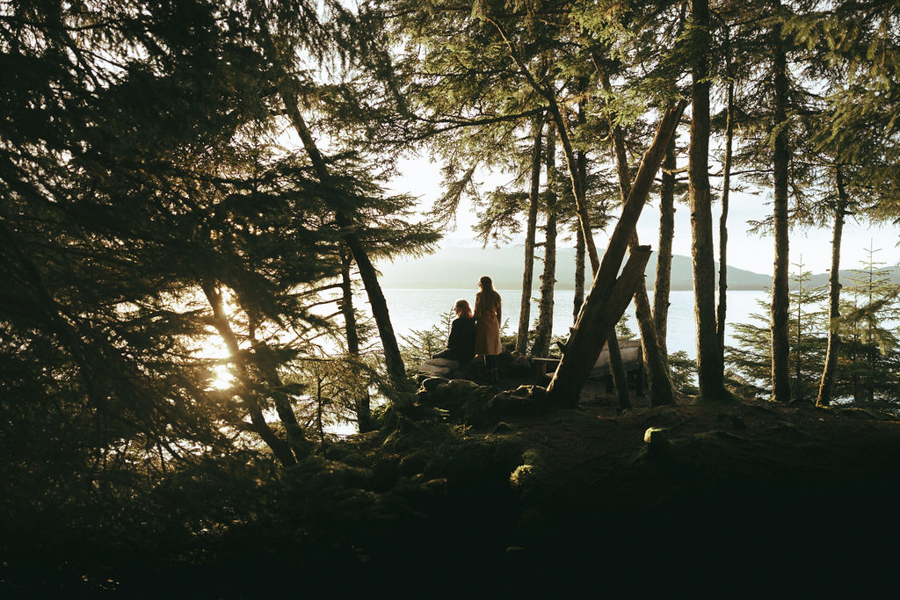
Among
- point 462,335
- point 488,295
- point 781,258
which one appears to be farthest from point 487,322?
point 781,258

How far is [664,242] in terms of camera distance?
1083cm

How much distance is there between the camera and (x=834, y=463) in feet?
13.6

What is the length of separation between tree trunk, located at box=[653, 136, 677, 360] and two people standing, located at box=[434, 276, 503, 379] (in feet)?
12.8

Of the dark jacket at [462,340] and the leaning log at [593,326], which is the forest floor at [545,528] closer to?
the leaning log at [593,326]

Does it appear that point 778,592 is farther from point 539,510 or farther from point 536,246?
point 536,246

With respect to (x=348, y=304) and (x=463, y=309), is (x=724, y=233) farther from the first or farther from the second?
(x=348, y=304)

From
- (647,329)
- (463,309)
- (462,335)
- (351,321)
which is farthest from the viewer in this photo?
(462,335)

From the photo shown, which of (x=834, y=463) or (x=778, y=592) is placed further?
(x=834, y=463)

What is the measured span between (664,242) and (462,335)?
5.54 metres

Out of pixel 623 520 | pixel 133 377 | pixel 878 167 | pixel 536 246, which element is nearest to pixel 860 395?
pixel 536 246

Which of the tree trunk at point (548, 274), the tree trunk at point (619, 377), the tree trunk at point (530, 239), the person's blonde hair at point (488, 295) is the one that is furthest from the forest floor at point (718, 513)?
the tree trunk at point (530, 239)

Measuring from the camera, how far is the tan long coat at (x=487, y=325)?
9211mm

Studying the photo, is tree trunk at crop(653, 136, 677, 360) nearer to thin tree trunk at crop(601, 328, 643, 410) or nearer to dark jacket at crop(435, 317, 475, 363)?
thin tree trunk at crop(601, 328, 643, 410)

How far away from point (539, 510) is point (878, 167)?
519cm
